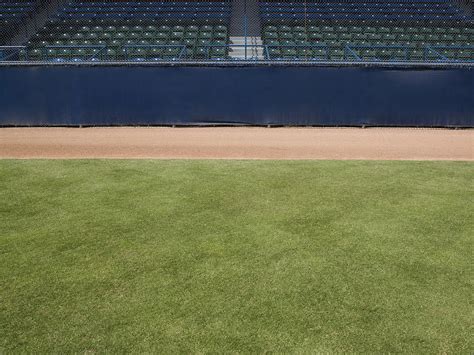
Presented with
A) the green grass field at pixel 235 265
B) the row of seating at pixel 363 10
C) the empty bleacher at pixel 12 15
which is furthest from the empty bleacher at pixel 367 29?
the empty bleacher at pixel 12 15

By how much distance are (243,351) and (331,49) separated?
17.3m

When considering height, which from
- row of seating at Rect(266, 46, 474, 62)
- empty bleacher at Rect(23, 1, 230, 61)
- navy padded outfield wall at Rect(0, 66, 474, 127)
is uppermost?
empty bleacher at Rect(23, 1, 230, 61)

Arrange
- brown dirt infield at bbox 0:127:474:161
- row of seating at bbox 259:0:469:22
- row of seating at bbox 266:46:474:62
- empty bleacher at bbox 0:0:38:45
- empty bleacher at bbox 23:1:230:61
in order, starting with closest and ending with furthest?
brown dirt infield at bbox 0:127:474:161
row of seating at bbox 266:46:474:62
empty bleacher at bbox 23:1:230:61
empty bleacher at bbox 0:0:38:45
row of seating at bbox 259:0:469:22

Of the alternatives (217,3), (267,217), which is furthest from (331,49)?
(267,217)

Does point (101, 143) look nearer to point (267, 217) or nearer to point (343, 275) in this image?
point (267, 217)

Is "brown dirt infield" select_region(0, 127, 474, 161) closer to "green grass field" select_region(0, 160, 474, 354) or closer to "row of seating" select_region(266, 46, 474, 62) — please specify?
"green grass field" select_region(0, 160, 474, 354)

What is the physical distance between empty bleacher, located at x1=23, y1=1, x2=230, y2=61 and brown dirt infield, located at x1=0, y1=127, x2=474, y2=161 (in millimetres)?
4322

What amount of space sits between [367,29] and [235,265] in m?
20.3

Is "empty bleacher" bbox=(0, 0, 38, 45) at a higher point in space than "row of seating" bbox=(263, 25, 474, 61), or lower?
higher

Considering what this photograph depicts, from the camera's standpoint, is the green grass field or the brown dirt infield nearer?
the green grass field

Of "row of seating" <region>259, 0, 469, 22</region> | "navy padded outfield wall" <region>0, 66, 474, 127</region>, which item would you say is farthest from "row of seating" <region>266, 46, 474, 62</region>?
"row of seating" <region>259, 0, 469, 22</region>

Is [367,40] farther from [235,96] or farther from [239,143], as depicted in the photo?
[239,143]

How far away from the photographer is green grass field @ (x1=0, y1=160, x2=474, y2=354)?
374 centimetres

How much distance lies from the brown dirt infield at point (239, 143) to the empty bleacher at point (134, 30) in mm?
4322
